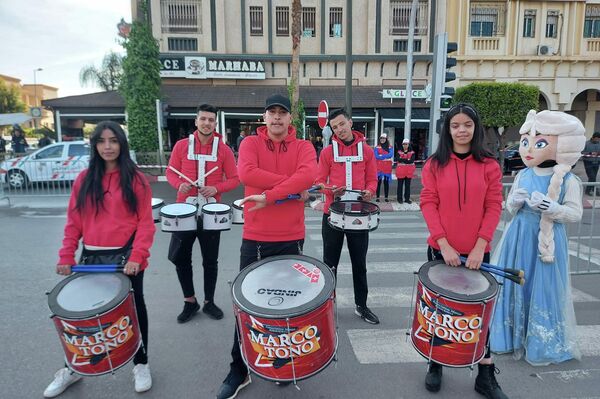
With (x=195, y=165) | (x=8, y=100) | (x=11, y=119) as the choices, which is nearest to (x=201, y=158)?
(x=195, y=165)

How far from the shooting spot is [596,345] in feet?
12.0

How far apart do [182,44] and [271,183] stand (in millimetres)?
21568

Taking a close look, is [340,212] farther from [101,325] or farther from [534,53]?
[534,53]

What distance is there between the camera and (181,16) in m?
21.8

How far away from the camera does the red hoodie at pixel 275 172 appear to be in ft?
9.55

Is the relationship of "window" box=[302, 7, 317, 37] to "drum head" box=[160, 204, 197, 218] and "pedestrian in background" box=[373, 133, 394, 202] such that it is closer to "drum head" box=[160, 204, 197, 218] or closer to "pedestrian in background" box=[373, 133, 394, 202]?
"pedestrian in background" box=[373, 133, 394, 202]

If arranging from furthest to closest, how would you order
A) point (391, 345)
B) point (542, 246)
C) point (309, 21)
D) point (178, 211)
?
point (309, 21) < point (178, 211) < point (391, 345) < point (542, 246)

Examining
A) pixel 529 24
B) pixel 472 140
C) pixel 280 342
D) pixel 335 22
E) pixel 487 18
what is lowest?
pixel 280 342

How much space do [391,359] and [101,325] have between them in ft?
7.45

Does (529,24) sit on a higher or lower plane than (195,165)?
higher

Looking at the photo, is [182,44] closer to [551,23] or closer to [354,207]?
[551,23]

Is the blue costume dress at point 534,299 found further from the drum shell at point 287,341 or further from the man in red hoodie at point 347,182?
the drum shell at point 287,341

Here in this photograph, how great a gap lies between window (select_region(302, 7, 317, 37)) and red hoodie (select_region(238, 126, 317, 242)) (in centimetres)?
2095

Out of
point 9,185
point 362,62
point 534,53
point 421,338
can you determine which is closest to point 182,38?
point 362,62
